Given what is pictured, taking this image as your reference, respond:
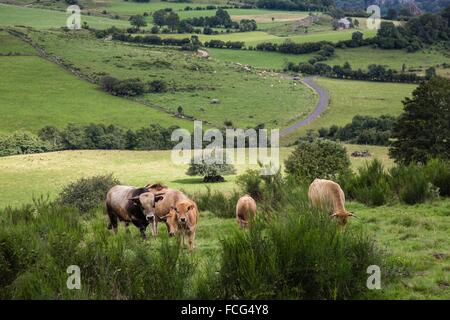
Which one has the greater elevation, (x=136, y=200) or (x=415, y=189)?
(x=136, y=200)

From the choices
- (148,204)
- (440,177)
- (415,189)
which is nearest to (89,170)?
(440,177)

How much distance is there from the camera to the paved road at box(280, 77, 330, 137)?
9440 cm

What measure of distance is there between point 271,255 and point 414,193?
11730mm

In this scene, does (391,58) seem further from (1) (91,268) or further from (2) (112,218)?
(1) (91,268)

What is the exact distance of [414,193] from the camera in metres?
19.7

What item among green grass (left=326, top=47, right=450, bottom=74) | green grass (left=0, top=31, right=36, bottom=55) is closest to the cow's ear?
green grass (left=326, top=47, right=450, bottom=74)

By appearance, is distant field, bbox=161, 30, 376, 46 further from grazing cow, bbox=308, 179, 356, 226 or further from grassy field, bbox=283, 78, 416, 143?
grazing cow, bbox=308, 179, 356, 226

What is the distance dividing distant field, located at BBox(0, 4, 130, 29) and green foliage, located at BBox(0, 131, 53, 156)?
9121cm

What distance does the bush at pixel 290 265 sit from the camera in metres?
9.28

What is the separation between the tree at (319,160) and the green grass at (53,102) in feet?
191

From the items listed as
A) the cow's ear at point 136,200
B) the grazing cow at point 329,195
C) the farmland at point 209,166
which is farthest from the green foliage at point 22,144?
the grazing cow at point 329,195

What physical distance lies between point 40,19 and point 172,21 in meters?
39.5

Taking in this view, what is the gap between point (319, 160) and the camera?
35.9 meters

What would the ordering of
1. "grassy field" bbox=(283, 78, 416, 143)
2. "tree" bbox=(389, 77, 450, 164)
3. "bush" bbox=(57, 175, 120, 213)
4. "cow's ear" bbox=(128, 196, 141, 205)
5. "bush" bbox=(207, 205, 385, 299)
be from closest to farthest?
"bush" bbox=(207, 205, 385, 299) < "cow's ear" bbox=(128, 196, 141, 205) < "bush" bbox=(57, 175, 120, 213) < "tree" bbox=(389, 77, 450, 164) < "grassy field" bbox=(283, 78, 416, 143)
